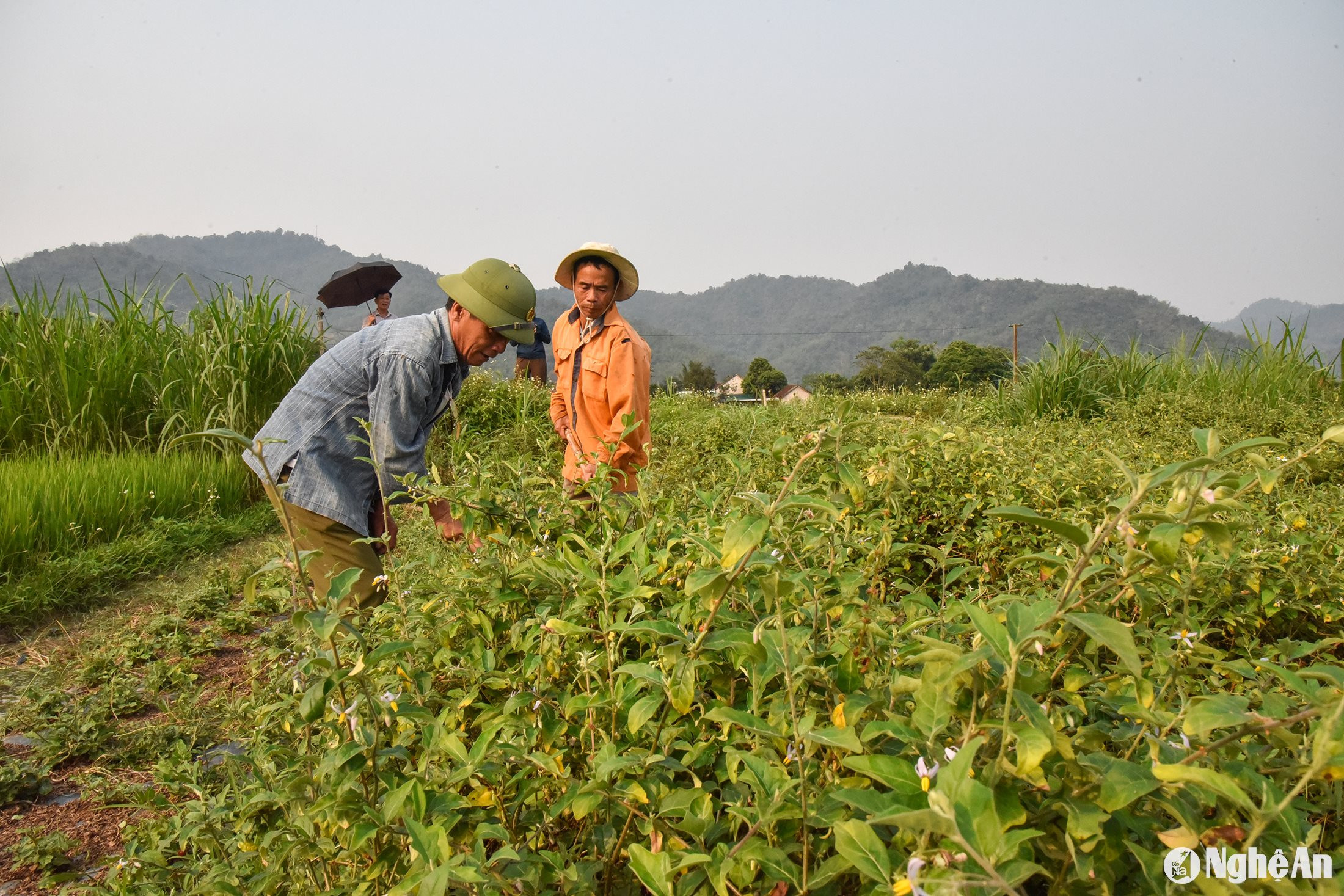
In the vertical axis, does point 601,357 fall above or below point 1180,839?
above

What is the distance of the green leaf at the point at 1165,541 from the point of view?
0.68 m

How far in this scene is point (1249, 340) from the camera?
8.63 m

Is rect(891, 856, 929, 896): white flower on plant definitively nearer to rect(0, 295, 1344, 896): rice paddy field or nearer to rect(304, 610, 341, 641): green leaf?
rect(0, 295, 1344, 896): rice paddy field

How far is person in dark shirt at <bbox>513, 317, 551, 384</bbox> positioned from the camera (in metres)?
8.28

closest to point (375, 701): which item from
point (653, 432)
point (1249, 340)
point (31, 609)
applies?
point (31, 609)

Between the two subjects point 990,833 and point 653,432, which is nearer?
point 990,833

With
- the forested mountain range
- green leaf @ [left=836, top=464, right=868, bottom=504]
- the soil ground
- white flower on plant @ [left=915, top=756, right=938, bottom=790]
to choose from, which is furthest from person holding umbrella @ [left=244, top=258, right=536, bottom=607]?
the forested mountain range

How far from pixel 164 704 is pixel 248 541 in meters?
2.98

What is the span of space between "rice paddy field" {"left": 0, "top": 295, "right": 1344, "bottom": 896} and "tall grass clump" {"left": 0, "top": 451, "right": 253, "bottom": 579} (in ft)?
8.06

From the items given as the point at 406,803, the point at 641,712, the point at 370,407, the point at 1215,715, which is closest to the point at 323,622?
the point at 406,803

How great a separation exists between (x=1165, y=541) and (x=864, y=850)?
1.29 ft

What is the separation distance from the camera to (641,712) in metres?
0.95

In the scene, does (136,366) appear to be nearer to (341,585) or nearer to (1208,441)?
(341,585)

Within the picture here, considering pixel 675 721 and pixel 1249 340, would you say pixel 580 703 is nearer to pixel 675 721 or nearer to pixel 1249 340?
pixel 675 721
